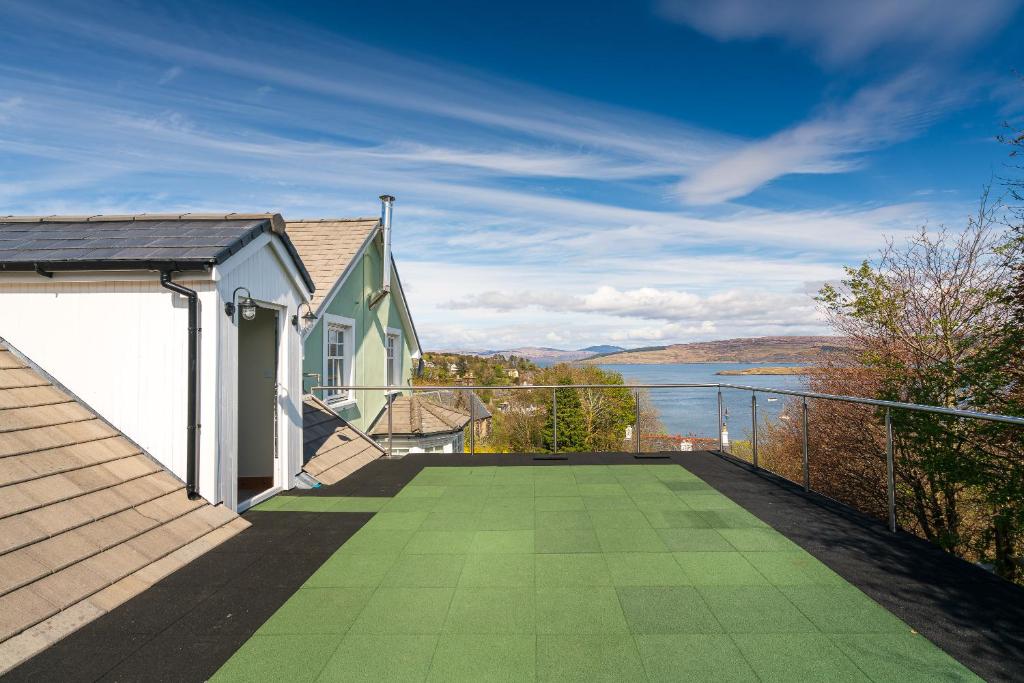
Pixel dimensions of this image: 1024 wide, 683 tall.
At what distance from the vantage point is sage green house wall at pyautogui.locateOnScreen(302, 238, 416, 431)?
27.7ft

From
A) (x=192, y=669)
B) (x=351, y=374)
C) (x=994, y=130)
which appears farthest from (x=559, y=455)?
(x=994, y=130)

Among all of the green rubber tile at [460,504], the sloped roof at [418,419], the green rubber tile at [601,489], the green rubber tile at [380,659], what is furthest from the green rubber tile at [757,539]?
the sloped roof at [418,419]

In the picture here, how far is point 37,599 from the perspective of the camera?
2.51m

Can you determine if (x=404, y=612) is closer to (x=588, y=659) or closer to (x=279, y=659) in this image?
(x=279, y=659)

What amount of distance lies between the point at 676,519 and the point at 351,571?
8.59ft

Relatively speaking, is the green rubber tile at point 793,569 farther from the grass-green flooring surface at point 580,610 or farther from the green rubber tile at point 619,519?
the green rubber tile at point 619,519

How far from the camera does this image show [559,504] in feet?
15.8

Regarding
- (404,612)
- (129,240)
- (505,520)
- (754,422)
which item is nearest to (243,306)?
(129,240)

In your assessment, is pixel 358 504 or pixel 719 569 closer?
pixel 719 569

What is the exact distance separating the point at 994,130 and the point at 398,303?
11.2m

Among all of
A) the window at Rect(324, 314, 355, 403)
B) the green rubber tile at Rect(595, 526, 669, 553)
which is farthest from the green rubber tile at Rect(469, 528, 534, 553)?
the window at Rect(324, 314, 355, 403)

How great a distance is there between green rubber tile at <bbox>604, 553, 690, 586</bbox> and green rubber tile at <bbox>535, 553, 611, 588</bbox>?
0.20 feet

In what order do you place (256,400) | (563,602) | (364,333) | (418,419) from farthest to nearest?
1. (418,419)
2. (364,333)
3. (256,400)
4. (563,602)

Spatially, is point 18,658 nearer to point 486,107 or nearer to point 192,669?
point 192,669
